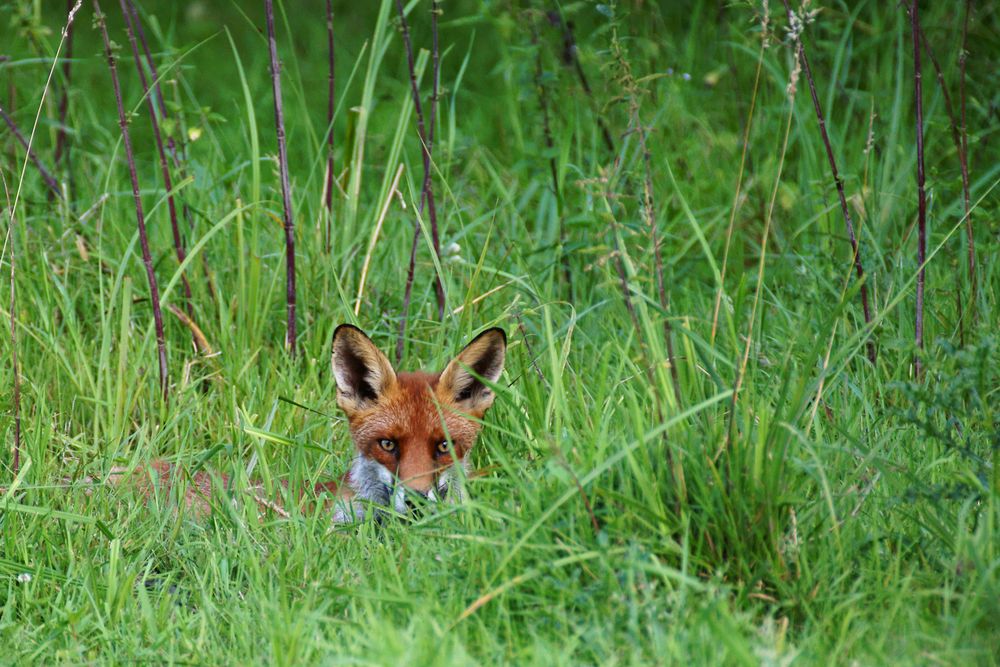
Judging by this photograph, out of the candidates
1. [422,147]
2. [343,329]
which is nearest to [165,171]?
[422,147]

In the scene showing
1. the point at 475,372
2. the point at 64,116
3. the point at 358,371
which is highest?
the point at 64,116

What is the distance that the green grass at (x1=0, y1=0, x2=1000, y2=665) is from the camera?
305cm

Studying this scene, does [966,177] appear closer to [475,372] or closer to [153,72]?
[475,372]

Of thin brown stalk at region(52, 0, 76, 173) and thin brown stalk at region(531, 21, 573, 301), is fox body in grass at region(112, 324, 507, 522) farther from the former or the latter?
thin brown stalk at region(52, 0, 76, 173)

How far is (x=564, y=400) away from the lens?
11.7 ft

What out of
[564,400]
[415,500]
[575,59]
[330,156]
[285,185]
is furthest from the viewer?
[575,59]

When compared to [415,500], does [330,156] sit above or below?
above

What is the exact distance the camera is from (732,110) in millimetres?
7250

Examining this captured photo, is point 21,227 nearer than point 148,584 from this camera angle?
No

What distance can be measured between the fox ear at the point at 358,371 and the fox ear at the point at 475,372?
23 centimetres

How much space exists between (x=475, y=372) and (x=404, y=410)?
1.24 ft

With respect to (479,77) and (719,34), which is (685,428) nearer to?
(719,34)

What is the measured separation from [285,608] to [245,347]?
2.05 metres

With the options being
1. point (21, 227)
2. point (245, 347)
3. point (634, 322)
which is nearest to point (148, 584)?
point (245, 347)
